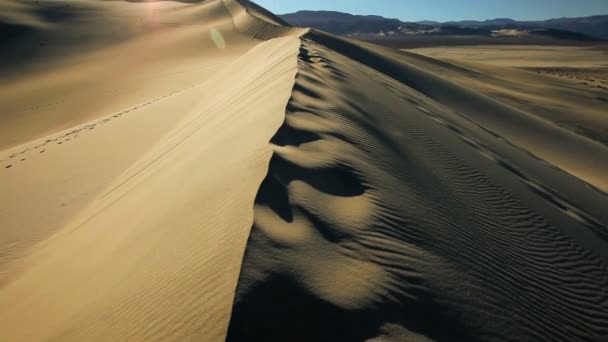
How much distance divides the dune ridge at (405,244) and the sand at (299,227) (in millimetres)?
15

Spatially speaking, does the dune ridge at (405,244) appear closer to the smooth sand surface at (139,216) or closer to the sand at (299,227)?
the sand at (299,227)

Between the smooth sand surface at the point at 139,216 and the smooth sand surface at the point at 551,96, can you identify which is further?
the smooth sand surface at the point at 551,96

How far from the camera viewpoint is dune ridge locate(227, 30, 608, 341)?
2.35m

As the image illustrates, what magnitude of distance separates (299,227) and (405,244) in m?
0.76

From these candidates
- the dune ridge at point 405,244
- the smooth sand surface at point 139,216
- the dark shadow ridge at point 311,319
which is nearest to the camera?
the dark shadow ridge at point 311,319

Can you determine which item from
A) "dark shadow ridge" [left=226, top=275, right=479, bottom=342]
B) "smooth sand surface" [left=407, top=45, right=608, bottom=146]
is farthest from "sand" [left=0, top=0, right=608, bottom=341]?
"smooth sand surface" [left=407, top=45, right=608, bottom=146]

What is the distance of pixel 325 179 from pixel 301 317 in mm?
1641

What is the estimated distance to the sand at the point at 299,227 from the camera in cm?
241

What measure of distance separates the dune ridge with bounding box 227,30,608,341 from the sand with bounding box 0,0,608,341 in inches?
0.6

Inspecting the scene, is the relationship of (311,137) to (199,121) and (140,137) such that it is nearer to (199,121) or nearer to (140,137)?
(199,121)

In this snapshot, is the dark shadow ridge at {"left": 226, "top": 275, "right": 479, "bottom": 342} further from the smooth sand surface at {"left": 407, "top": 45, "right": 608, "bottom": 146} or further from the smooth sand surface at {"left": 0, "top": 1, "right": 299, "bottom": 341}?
the smooth sand surface at {"left": 407, "top": 45, "right": 608, "bottom": 146}

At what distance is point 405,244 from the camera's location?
3021mm

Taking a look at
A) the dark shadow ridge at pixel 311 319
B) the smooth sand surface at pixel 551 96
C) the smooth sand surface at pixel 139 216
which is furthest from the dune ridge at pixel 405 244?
the smooth sand surface at pixel 551 96

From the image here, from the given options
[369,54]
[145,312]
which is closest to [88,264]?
[145,312]
